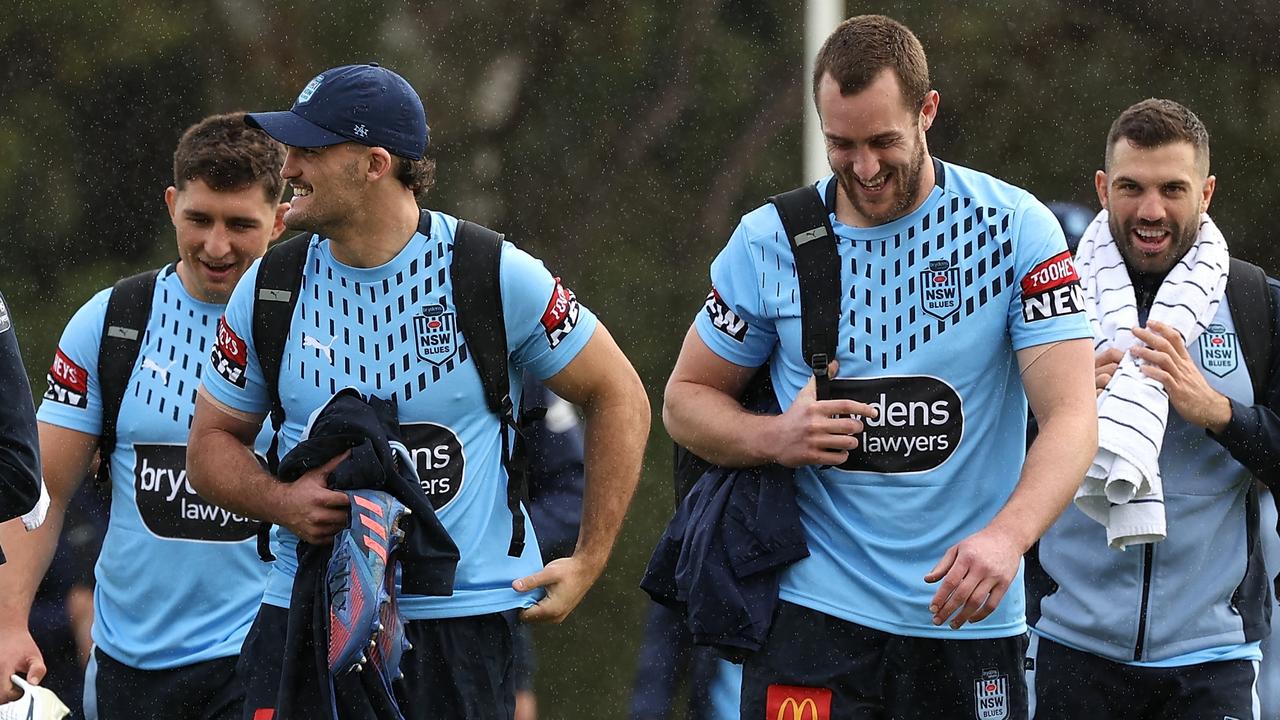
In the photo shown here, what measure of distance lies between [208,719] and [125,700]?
1.00ft

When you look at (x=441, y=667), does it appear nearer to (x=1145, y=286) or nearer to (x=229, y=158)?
(x=229, y=158)

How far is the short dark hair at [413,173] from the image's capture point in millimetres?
5328

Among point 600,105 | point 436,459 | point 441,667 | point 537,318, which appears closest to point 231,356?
point 436,459

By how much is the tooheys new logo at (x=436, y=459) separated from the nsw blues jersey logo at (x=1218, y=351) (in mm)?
2503

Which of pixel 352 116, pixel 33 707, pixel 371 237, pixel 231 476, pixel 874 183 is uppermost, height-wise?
pixel 352 116

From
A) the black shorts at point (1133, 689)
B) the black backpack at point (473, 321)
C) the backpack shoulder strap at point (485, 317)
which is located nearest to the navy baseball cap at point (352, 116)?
the black backpack at point (473, 321)

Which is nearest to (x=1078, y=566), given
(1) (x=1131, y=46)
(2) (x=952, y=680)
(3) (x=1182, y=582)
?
(3) (x=1182, y=582)

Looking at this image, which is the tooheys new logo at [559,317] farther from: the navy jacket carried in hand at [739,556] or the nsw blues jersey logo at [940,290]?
the nsw blues jersey logo at [940,290]

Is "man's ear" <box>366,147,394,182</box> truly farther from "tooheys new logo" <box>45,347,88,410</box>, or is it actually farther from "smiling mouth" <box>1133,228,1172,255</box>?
"smiling mouth" <box>1133,228,1172,255</box>

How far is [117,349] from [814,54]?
310 inches

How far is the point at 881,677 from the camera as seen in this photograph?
16.4 feet

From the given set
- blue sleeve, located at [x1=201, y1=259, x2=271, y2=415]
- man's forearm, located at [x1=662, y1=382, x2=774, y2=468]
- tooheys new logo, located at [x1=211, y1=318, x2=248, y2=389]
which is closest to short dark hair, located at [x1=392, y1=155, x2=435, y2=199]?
blue sleeve, located at [x1=201, y1=259, x2=271, y2=415]

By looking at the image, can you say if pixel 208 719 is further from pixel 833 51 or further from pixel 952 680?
pixel 833 51

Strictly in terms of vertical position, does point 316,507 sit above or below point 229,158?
below
